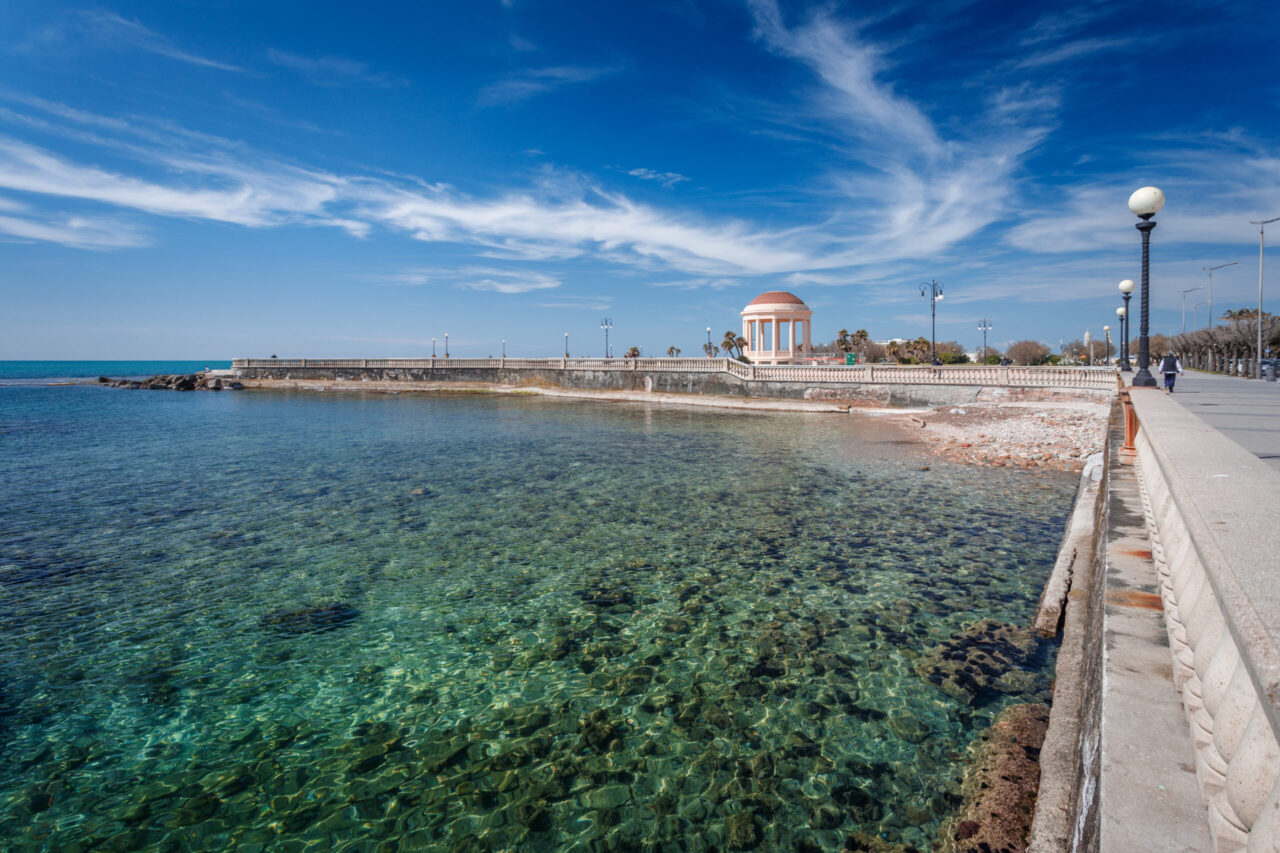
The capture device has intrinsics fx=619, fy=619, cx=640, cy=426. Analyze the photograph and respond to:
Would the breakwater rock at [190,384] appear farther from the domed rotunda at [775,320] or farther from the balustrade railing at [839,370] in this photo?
the domed rotunda at [775,320]

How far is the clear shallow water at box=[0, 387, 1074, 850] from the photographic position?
13.7ft

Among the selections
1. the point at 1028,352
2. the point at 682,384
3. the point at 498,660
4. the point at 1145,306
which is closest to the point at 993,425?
the point at 1145,306

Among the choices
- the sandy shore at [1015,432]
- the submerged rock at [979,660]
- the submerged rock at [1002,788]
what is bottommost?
the submerged rock at [1002,788]

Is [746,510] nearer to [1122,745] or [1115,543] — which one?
[1115,543]

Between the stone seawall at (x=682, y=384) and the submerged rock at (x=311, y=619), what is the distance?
30424mm

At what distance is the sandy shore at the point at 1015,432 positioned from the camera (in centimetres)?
1709

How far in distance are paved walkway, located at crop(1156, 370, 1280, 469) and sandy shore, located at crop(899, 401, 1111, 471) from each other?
304cm

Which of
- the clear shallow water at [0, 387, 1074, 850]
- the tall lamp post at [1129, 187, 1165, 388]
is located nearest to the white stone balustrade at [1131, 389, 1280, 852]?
the clear shallow water at [0, 387, 1074, 850]

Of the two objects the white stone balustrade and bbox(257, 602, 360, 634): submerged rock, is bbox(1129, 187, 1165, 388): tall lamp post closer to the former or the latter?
the white stone balustrade

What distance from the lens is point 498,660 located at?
20.3 ft

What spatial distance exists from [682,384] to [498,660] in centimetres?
3842

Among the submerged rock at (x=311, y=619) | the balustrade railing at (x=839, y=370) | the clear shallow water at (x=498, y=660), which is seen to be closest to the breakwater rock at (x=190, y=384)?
the balustrade railing at (x=839, y=370)

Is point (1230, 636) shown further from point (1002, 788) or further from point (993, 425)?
point (993, 425)

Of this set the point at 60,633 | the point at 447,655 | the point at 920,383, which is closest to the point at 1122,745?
the point at 447,655
